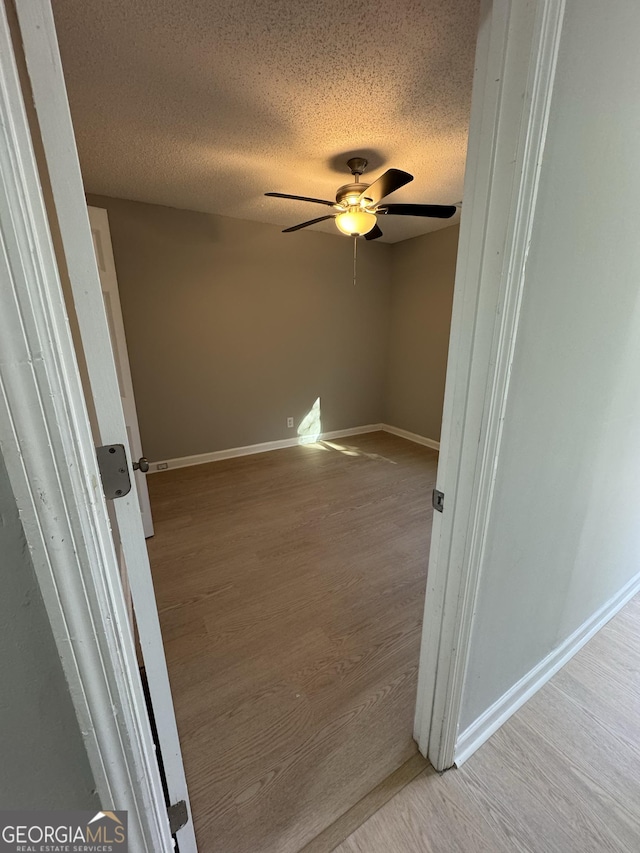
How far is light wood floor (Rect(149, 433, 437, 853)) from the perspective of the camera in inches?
42.4

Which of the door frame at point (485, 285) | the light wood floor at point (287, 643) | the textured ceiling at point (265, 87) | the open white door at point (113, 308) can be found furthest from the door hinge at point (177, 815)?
the textured ceiling at point (265, 87)

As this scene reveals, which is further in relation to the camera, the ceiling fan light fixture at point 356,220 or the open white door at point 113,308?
the ceiling fan light fixture at point 356,220

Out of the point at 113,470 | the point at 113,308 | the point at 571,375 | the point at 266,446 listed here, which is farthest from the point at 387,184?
the point at 266,446

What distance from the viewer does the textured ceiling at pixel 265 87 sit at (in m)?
1.17

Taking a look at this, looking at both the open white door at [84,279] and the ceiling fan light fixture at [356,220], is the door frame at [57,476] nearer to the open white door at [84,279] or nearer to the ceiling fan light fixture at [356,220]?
the open white door at [84,279]

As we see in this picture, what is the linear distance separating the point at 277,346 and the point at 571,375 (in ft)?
10.2

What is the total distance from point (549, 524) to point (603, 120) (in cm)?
105

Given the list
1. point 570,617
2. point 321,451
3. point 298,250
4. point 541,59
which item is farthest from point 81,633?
point 298,250

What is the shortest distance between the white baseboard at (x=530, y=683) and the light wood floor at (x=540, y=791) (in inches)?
1.1

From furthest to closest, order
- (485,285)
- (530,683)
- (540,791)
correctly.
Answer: (530,683), (540,791), (485,285)

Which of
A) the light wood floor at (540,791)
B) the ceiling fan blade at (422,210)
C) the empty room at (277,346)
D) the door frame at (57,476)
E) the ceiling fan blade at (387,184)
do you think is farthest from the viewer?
the ceiling fan blade at (422,210)

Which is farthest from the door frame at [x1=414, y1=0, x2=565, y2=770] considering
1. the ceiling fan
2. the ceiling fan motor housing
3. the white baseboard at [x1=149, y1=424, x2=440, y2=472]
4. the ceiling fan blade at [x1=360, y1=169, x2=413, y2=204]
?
the white baseboard at [x1=149, y1=424, x2=440, y2=472]

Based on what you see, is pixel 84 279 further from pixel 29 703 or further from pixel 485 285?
pixel 485 285

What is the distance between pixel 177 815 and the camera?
2.73ft
